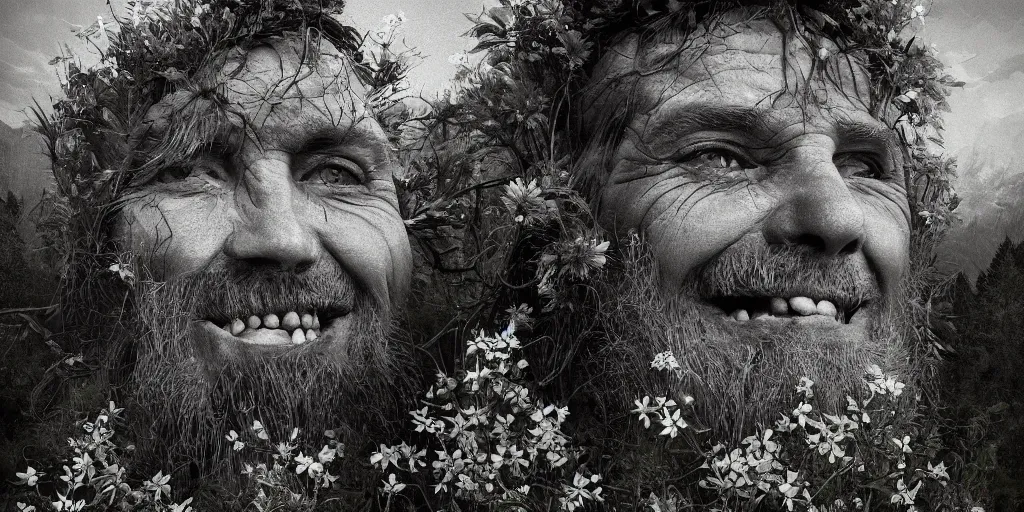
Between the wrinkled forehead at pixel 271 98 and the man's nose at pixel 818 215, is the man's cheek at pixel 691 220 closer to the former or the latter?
the man's nose at pixel 818 215

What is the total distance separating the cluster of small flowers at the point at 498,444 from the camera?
3111mm

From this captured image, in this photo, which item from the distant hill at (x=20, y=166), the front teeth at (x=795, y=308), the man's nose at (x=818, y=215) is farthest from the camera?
the distant hill at (x=20, y=166)

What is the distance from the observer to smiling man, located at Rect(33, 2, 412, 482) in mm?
3324

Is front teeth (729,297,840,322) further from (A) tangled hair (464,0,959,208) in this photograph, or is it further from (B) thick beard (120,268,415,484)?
(B) thick beard (120,268,415,484)

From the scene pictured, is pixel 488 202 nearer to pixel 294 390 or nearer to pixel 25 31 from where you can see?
pixel 294 390

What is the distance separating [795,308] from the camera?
132 inches

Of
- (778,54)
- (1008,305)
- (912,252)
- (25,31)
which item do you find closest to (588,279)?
(778,54)

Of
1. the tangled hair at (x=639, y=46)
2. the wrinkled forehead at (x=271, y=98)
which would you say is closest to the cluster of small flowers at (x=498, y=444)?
the tangled hair at (x=639, y=46)

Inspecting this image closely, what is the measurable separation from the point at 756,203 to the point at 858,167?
441 millimetres

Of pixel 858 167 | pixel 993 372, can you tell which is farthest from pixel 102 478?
pixel 993 372

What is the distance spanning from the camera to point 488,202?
4098 millimetres

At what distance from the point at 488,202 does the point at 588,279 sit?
71 cm

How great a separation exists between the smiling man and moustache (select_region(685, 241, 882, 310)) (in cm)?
106

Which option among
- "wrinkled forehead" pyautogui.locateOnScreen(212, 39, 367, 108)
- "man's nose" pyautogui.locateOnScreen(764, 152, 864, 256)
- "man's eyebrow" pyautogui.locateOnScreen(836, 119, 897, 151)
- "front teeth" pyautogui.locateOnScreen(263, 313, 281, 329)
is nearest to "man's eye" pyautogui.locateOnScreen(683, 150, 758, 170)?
"man's nose" pyautogui.locateOnScreen(764, 152, 864, 256)
